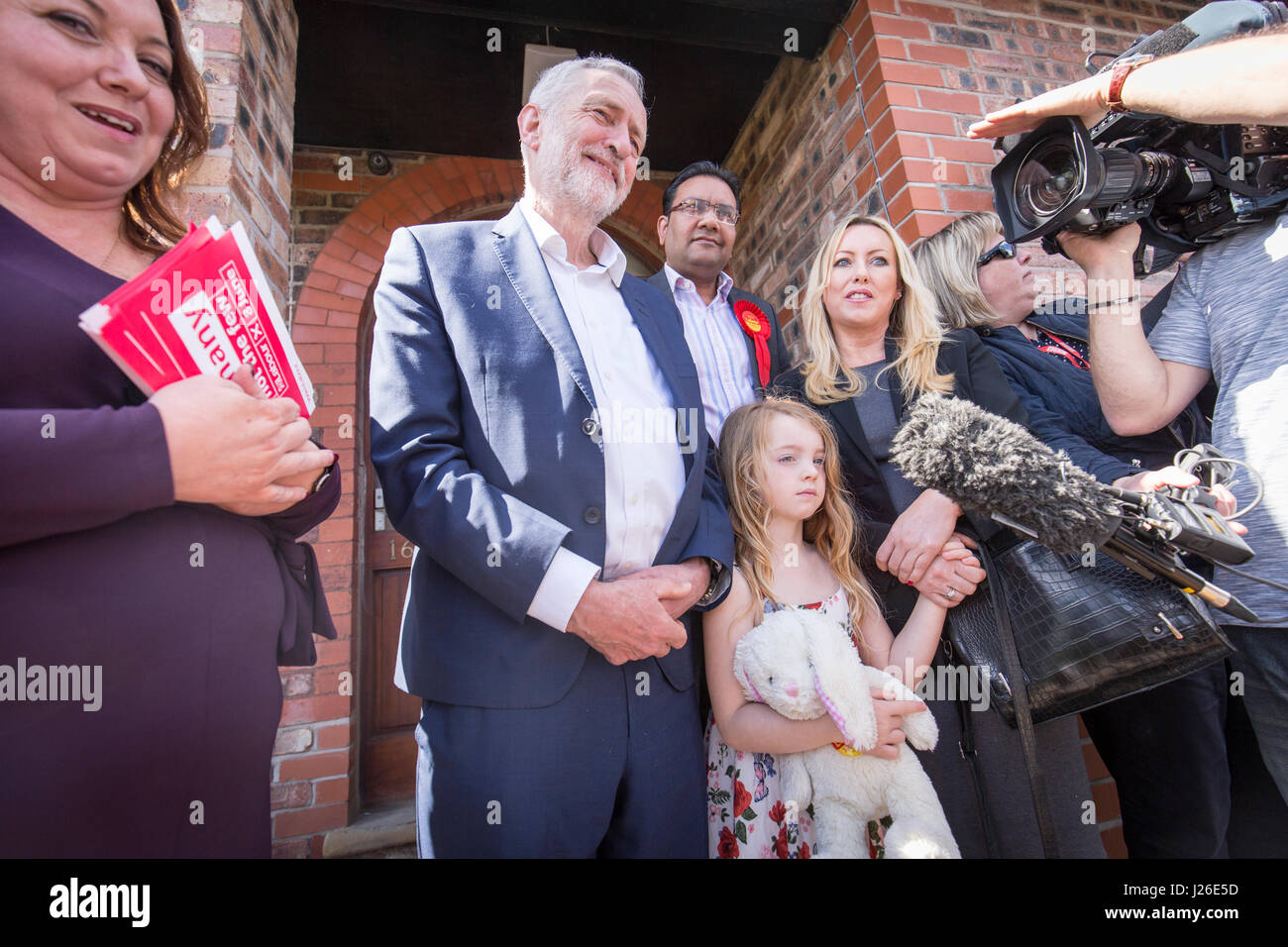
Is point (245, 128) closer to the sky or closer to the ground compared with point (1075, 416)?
closer to the sky

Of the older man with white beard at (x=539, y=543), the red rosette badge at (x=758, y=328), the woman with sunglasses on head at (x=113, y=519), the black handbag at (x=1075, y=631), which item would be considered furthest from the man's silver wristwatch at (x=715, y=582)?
the red rosette badge at (x=758, y=328)

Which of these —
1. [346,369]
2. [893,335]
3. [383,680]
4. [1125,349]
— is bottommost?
[383,680]

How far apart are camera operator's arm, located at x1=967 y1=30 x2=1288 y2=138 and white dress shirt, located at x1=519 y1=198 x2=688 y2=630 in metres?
1.27

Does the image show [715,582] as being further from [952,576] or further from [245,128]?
[245,128]

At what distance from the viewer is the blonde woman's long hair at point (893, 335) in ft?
5.96

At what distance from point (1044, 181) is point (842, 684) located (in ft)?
A: 4.65

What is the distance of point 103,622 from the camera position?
2.78ft

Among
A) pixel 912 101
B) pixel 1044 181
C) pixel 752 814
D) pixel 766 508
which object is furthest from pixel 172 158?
pixel 912 101

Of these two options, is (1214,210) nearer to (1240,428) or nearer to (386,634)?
(1240,428)

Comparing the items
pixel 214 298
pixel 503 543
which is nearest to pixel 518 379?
pixel 503 543

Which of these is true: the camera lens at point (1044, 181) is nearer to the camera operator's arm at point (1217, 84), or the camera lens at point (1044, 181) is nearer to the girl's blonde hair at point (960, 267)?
the camera operator's arm at point (1217, 84)

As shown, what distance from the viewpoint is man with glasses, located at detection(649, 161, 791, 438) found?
7.38 feet

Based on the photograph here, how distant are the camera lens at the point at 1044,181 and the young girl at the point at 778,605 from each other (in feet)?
2.49

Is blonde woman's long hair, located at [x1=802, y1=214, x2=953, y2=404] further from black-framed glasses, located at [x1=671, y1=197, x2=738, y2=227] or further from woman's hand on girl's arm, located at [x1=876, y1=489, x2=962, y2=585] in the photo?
black-framed glasses, located at [x1=671, y1=197, x2=738, y2=227]
